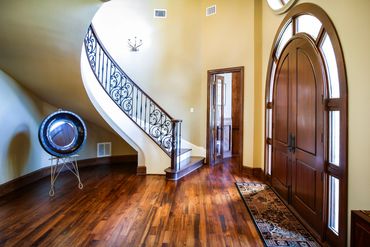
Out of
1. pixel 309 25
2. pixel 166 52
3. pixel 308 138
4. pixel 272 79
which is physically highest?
pixel 166 52

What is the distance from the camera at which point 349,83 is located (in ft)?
6.44

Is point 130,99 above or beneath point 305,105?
above

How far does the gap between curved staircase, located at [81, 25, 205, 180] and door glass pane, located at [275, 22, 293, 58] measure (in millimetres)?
2231

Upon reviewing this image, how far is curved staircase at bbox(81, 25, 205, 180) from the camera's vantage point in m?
4.10

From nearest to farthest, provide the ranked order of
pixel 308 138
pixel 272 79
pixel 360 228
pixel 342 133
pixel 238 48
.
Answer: pixel 360 228, pixel 342 133, pixel 308 138, pixel 272 79, pixel 238 48

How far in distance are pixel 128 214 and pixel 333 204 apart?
2357mm

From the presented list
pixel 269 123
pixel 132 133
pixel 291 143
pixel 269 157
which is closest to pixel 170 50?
pixel 132 133

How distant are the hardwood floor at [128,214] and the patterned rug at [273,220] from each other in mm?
120

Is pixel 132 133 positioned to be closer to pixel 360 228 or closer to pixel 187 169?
pixel 187 169

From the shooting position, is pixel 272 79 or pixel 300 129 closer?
pixel 300 129

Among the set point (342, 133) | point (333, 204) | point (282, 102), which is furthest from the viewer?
point (282, 102)

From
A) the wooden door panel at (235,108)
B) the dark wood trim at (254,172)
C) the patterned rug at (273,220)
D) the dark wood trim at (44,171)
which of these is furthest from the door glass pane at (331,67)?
the dark wood trim at (44,171)

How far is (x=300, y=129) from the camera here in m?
2.90

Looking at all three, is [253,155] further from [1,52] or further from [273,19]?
[1,52]
